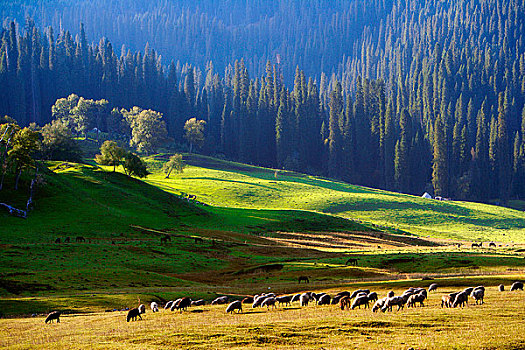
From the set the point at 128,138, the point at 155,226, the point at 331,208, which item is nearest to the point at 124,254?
the point at 155,226

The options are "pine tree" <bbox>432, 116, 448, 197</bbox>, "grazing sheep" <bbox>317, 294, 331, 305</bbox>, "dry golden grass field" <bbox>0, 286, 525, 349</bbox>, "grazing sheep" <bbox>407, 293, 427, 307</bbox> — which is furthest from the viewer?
"pine tree" <bbox>432, 116, 448, 197</bbox>

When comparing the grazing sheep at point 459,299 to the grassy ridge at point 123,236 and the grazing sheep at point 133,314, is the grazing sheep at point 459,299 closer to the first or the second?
the grazing sheep at point 133,314

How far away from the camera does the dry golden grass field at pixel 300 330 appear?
19484mm

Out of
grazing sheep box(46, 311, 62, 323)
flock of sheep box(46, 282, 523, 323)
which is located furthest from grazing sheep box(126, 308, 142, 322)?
grazing sheep box(46, 311, 62, 323)

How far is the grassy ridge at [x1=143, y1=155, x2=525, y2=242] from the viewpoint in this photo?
391 ft

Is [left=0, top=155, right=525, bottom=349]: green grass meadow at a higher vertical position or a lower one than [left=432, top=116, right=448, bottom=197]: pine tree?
lower

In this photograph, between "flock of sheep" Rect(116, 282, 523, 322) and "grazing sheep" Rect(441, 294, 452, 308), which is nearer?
"flock of sheep" Rect(116, 282, 523, 322)

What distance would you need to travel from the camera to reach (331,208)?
12888cm

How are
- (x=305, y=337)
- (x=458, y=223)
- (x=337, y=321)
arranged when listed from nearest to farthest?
(x=305, y=337), (x=337, y=321), (x=458, y=223)

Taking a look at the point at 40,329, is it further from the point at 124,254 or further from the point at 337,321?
the point at 124,254

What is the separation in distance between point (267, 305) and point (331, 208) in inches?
3913

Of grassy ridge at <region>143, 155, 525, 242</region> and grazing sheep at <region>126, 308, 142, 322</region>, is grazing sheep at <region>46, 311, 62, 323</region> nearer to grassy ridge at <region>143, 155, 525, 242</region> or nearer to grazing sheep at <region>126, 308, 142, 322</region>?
grazing sheep at <region>126, 308, 142, 322</region>

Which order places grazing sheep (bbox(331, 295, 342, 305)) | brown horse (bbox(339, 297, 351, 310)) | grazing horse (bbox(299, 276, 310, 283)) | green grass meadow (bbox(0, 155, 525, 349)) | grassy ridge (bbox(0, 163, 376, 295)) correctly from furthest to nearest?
grassy ridge (bbox(0, 163, 376, 295)), grazing horse (bbox(299, 276, 310, 283)), grazing sheep (bbox(331, 295, 342, 305)), brown horse (bbox(339, 297, 351, 310)), green grass meadow (bbox(0, 155, 525, 349))

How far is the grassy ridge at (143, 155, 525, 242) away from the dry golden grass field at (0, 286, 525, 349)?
84380 millimetres
